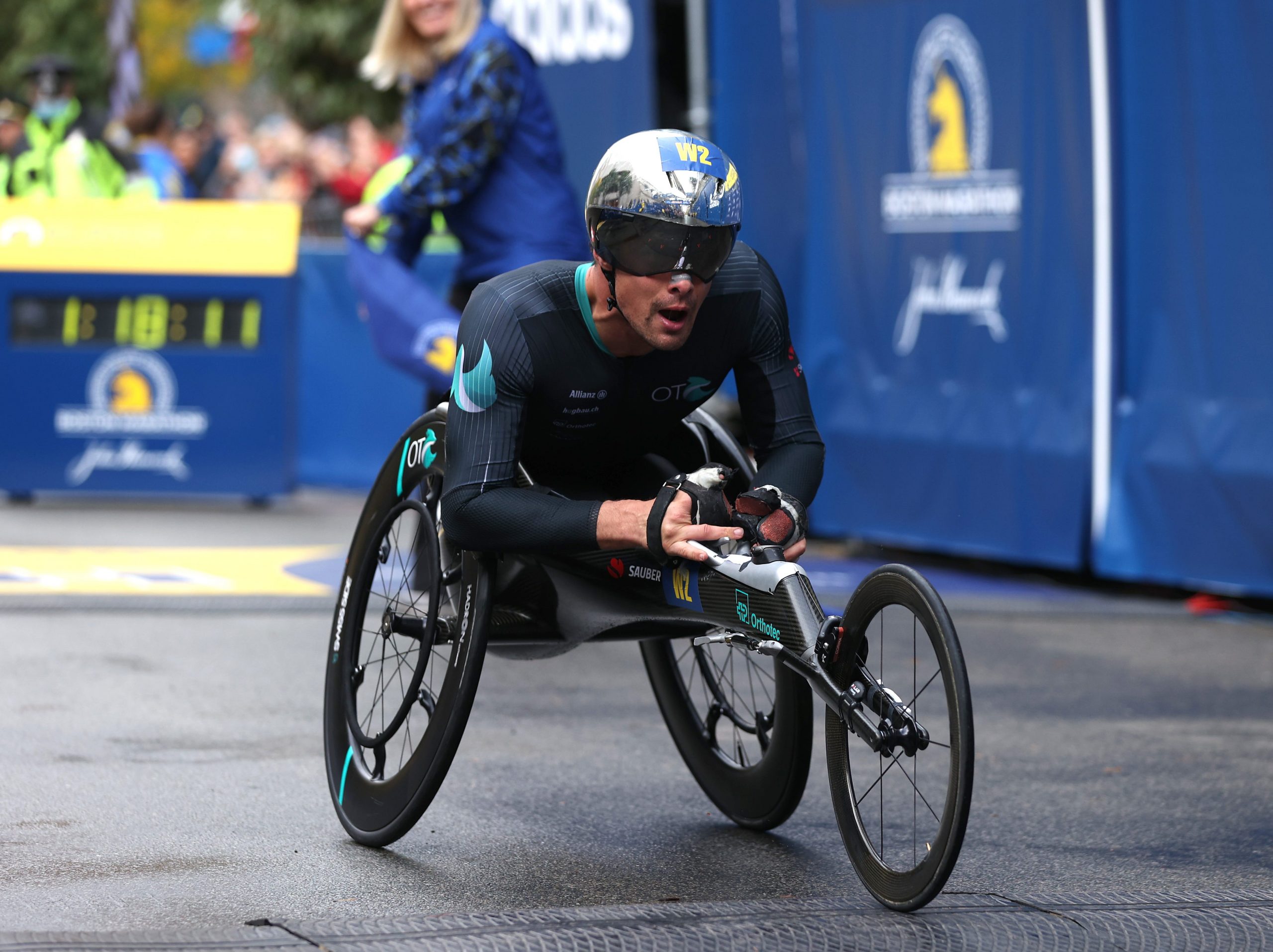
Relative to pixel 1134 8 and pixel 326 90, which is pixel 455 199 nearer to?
pixel 1134 8

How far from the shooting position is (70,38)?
43.5 metres

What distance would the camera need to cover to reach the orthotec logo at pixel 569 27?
10398 mm

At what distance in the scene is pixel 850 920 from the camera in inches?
146

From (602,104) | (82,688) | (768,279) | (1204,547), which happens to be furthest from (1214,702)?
(602,104)

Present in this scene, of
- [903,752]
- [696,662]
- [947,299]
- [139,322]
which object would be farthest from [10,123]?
[903,752]

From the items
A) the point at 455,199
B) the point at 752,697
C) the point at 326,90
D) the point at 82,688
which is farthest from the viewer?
the point at 326,90

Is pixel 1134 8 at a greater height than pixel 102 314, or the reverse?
pixel 1134 8

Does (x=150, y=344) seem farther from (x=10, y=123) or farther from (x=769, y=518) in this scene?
(x=769, y=518)

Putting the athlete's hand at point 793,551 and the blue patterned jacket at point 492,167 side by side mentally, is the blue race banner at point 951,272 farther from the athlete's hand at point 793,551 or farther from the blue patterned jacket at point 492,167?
the athlete's hand at point 793,551

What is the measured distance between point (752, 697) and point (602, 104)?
21.2 feet

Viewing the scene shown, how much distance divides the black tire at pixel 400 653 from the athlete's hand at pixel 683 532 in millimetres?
451

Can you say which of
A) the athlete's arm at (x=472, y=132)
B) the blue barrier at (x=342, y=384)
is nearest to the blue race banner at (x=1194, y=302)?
the athlete's arm at (x=472, y=132)

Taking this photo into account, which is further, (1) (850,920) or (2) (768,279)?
(2) (768,279)

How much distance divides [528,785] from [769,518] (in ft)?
4.44
